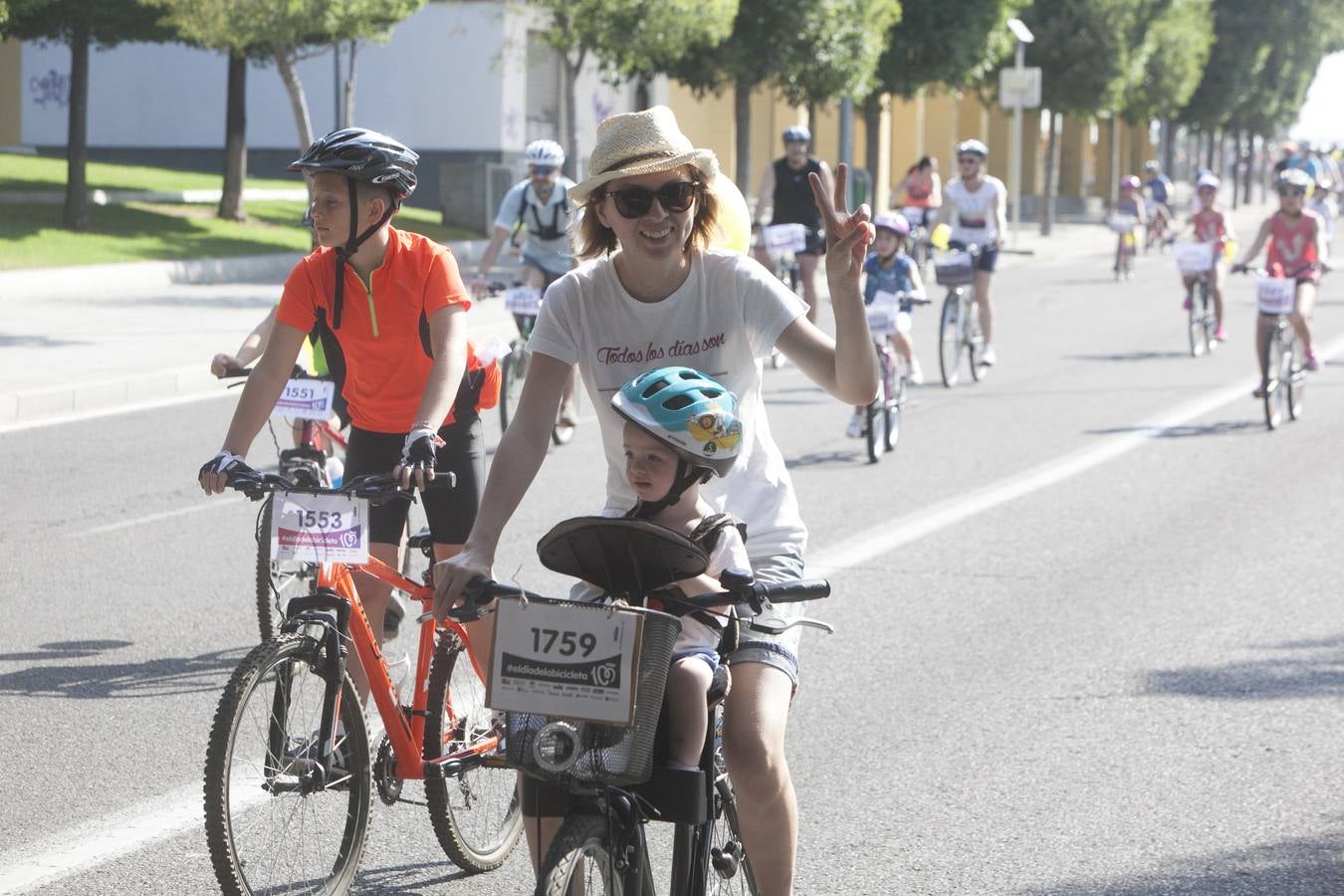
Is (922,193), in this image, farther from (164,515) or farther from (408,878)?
(408,878)

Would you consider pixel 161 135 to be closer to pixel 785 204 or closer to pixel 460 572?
pixel 785 204

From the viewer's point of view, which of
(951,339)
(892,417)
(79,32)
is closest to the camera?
(892,417)

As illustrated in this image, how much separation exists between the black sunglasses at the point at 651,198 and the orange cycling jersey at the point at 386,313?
122cm

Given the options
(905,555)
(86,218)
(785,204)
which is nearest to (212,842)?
(905,555)

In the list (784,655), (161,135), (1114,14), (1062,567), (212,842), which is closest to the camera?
(784,655)

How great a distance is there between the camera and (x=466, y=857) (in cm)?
491

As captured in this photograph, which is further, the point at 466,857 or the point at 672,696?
the point at 466,857

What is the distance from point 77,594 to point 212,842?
415 centimetres

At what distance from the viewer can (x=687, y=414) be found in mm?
3555

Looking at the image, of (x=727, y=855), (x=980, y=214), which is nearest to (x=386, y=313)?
(x=727, y=855)

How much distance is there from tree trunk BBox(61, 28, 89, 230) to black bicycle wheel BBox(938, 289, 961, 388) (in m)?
14.7

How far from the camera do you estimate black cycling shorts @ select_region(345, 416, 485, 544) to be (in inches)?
211

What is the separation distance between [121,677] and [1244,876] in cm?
383

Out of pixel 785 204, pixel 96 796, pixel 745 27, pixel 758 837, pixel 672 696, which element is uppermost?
pixel 745 27
